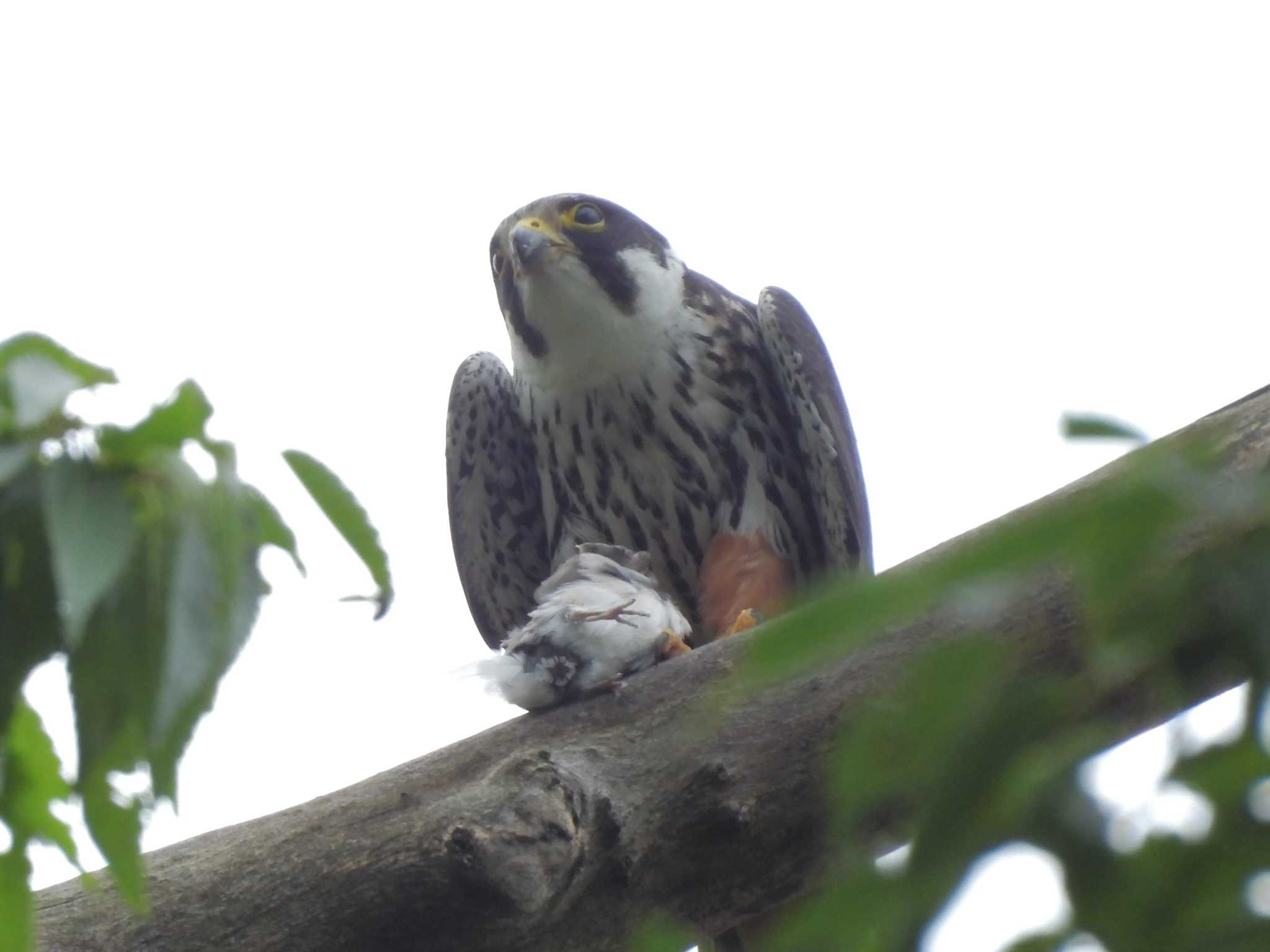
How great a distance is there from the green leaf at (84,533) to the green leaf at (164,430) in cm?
3

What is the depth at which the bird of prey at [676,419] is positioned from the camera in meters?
4.97

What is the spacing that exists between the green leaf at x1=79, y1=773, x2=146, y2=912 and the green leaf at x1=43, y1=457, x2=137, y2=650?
15cm

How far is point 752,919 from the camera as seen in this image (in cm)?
328

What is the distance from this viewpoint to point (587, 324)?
5055 millimetres

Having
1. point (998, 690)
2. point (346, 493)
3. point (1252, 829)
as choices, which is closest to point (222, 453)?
point (346, 493)

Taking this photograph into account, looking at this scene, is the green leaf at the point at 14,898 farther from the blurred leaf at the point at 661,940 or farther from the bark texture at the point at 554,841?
the bark texture at the point at 554,841

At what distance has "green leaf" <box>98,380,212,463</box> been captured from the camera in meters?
1.27

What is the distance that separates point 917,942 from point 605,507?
13.9 feet

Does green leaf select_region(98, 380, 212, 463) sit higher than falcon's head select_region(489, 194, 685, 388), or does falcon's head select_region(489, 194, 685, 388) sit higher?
falcon's head select_region(489, 194, 685, 388)

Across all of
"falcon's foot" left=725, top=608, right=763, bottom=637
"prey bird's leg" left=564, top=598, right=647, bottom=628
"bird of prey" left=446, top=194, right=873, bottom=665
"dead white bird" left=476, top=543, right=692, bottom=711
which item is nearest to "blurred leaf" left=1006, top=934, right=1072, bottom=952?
"dead white bird" left=476, top=543, right=692, bottom=711

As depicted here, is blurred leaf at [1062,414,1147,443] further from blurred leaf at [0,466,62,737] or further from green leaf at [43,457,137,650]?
blurred leaf at [0,466,62,737]

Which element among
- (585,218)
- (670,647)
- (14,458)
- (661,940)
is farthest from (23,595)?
(585,218)

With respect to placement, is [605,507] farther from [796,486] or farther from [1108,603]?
[1108,603]

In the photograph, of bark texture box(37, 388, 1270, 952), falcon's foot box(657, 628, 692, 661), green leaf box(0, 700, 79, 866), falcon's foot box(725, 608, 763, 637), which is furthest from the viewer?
falcon's foot box(725, 608, 763, 637)
